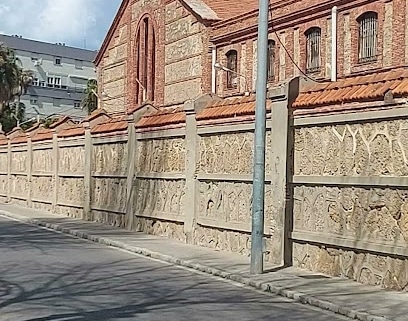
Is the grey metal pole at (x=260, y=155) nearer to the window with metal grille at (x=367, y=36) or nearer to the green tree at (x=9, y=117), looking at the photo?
the window with metal grille at (x=367, y=36)

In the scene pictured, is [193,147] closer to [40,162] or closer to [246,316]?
[246,316]

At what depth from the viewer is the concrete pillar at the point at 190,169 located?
17.6 meters

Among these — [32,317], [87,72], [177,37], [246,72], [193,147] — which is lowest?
[32,317]

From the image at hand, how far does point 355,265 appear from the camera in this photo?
12.3 meters

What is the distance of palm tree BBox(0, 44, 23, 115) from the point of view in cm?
6238

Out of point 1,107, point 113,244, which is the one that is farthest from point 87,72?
point 113,244

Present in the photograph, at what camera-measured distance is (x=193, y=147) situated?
17641 mm

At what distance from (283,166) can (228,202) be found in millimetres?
2474

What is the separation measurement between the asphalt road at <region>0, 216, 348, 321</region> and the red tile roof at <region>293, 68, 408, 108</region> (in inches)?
131

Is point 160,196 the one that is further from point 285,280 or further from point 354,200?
point 354,200

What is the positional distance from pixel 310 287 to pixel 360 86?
10.6ft

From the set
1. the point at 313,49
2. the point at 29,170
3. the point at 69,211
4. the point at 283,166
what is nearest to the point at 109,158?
the point at 69,211

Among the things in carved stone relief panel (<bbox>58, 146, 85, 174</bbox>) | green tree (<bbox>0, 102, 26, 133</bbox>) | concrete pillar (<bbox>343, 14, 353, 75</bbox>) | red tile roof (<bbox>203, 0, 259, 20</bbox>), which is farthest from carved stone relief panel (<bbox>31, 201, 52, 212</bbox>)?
green tree (<bbox>0, 102, 26, 133</bbox>)

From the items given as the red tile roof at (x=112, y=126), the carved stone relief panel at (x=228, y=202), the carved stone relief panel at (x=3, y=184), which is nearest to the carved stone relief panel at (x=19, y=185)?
the carved stone relief panel at (x=3, y=184)
